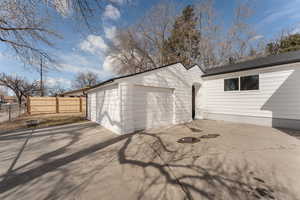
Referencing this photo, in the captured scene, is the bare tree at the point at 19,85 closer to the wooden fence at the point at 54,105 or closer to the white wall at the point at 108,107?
the wooden fence at the point at 54,105

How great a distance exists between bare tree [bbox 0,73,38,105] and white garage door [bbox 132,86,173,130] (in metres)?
31.4

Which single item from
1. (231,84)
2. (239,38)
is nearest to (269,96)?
(231,84)

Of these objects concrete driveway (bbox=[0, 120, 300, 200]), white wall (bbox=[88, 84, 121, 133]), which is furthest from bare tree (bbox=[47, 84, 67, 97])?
concrete driveway (bbox=[0, 120, 300, 200])

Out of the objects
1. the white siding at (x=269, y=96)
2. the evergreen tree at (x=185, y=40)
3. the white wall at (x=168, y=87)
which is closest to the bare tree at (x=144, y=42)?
the evergreen tree at (x=185, y=40)

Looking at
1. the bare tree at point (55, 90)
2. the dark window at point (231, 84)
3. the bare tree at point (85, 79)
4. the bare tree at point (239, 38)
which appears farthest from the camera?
the bare tree at point (85, 79)

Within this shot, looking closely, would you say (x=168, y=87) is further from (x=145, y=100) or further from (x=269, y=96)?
(x=269, y=96)

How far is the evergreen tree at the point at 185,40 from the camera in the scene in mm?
15430

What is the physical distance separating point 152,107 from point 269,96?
20.6ft

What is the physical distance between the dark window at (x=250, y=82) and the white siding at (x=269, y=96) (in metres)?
0.18

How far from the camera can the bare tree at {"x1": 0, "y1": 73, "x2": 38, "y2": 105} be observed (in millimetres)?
24031

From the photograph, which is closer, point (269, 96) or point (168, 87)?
point (269, 96)

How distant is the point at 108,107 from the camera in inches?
255

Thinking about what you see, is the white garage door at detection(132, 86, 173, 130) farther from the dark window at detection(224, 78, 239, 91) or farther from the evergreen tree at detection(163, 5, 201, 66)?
the evergreen tree at detection(163, 5, 201, 66)

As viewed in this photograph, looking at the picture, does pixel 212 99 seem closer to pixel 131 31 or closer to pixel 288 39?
pixel 131 31
